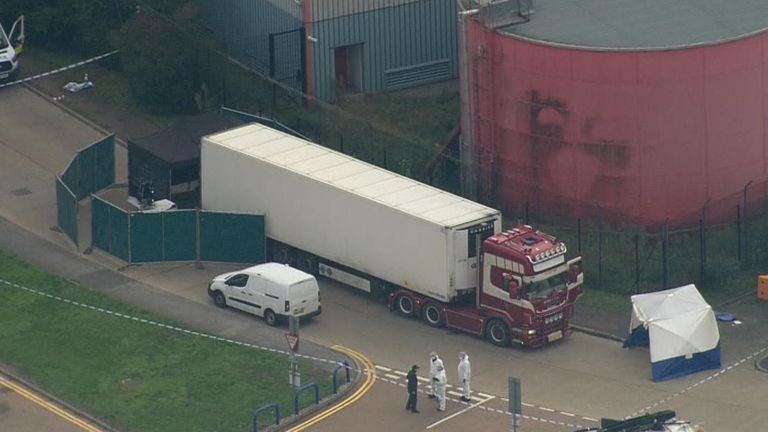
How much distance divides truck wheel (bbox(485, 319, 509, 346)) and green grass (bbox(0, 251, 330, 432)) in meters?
5.23

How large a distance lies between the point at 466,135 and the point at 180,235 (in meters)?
10.6

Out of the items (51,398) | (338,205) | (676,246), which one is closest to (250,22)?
(338,205)

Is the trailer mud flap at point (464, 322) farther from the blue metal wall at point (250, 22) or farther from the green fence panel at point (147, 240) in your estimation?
the blue metal wall at point (250, 22)

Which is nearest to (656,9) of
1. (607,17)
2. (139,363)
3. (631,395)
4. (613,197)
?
(607,17)

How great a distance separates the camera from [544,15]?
70250 millimetres

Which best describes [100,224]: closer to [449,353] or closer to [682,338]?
[449,353]

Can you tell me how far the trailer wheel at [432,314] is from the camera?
62491mm

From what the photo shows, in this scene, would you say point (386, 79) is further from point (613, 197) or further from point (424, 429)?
point (424, 429)

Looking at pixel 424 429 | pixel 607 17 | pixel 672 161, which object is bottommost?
pixel 424 429

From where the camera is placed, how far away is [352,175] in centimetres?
6562

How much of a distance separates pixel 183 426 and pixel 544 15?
841 inches

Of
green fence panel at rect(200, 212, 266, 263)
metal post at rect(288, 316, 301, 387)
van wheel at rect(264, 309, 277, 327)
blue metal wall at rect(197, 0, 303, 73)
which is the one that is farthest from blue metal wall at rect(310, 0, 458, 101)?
metal post at rect(288, 316, 301, 387)

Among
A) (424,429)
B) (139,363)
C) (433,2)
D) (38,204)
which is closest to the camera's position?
(424,429)

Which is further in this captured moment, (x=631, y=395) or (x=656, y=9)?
(x=656, y=9)
